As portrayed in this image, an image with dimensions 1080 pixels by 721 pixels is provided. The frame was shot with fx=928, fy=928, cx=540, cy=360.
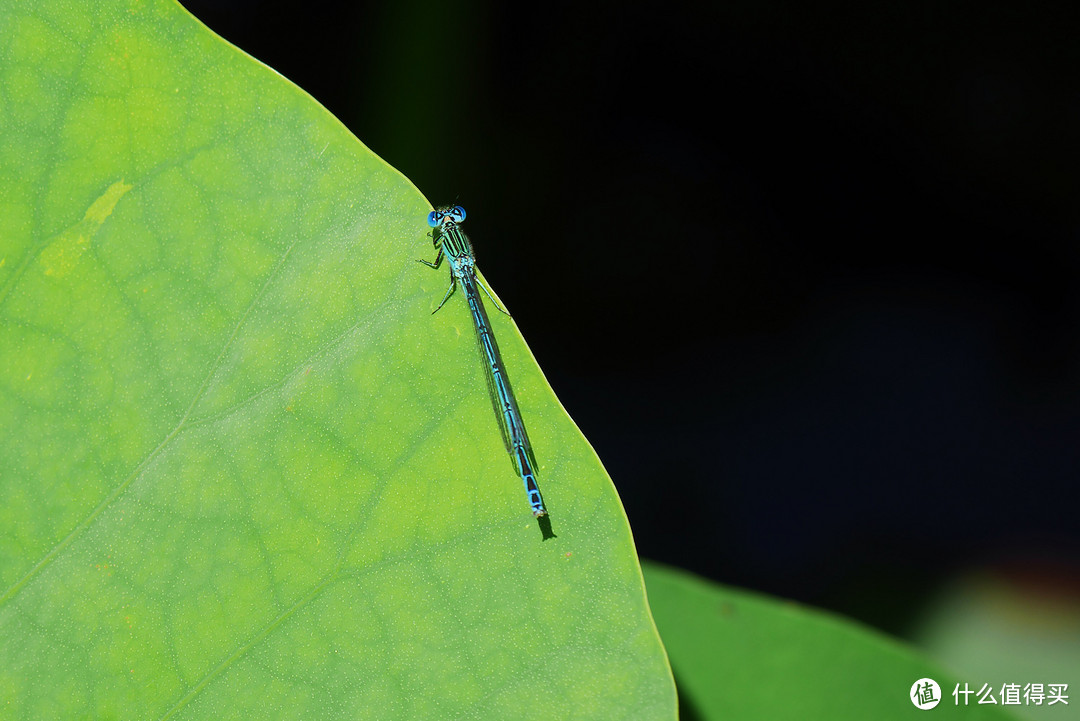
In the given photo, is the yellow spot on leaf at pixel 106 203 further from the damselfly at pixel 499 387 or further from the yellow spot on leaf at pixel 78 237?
the damselfly at pixel 499 387

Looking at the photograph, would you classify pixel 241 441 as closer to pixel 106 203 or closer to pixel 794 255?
pixel 106 203

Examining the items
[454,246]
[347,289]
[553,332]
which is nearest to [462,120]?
[553,332]

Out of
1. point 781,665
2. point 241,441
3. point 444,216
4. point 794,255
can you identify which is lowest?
point 781,665

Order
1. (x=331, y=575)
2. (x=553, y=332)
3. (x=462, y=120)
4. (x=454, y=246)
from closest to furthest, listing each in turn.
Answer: (x=331, y=575) → (x=454, y=246) → (x=462, y=120) → (x=553, y=332)

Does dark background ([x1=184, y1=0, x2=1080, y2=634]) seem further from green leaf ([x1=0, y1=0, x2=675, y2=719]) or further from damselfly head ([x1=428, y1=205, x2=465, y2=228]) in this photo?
green leaf ([x1=0, y1=0, x2=675, y2=719])

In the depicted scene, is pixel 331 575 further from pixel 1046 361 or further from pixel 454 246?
pixel 1046 361

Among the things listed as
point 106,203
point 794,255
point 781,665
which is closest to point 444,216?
point 106,203
